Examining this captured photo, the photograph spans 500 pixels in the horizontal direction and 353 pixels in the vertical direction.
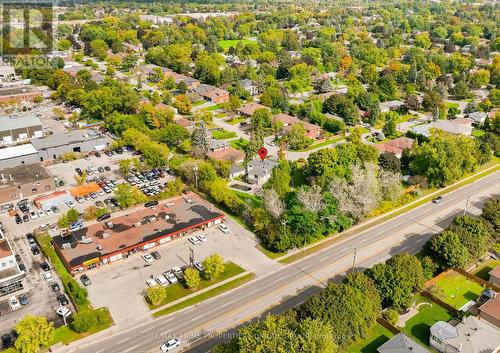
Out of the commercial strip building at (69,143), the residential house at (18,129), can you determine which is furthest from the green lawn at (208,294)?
the residential house at (18,129)

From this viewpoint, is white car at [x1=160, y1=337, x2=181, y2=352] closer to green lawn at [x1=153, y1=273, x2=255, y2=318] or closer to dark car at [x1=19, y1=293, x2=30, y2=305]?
green lawn at [x1=153, y1=273, x2=255, y2=318]

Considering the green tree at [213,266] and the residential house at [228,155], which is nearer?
the green tree at [213,266]

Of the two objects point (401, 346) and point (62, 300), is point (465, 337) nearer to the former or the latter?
point (401, 346)

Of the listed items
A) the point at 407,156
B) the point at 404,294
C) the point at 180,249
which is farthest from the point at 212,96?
the point at 404,294

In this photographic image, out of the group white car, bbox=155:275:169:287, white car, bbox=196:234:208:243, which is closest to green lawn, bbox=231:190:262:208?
white car, bbox=196:234:208:243

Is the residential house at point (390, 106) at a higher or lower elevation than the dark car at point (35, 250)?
higher

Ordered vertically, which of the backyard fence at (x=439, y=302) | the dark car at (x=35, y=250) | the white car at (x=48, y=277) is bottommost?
the dark car at (x=35, y=250)

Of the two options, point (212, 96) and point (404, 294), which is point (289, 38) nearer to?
point (212, 96)

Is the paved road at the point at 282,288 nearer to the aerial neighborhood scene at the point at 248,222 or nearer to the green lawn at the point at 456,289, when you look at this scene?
the aerial neighborhood scene at the point at 248,222
